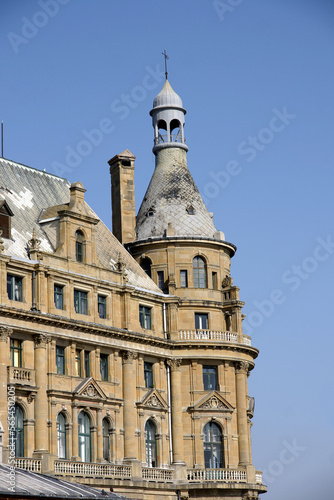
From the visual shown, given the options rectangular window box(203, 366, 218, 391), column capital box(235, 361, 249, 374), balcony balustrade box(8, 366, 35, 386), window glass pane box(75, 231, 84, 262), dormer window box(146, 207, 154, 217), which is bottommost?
balcony balustrade box(8, 366, 35, 386)

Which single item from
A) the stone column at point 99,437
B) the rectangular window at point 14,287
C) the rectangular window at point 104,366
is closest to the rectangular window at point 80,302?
the rectangular window at point 104,366

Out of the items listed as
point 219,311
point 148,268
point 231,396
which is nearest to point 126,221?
point 148,268

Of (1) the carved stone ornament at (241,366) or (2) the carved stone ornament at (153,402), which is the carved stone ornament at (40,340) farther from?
(1) the carved stone ornament at (241,366)

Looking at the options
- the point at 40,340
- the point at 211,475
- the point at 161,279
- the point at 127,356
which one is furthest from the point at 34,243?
the point at 211,475

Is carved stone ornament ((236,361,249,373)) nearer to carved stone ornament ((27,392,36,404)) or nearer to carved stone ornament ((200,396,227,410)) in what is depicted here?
carved stone ornament ((200,396,227,410))

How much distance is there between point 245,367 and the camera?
261ft

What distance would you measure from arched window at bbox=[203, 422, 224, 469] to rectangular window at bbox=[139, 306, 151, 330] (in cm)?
825

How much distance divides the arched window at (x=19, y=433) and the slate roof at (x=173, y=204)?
20.5 meters

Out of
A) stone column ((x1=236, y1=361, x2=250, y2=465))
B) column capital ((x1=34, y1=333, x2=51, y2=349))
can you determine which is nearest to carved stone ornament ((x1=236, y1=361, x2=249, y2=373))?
stone column ((x1=236, y1=361, x2=250, y2=465))

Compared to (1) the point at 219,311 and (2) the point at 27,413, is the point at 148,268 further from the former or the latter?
(2) the point at 27,413

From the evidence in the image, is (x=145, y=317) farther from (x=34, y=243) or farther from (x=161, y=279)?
(x=34, y=243)

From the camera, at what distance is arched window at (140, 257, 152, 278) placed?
266 feet

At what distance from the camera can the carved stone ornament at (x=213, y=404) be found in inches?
3012

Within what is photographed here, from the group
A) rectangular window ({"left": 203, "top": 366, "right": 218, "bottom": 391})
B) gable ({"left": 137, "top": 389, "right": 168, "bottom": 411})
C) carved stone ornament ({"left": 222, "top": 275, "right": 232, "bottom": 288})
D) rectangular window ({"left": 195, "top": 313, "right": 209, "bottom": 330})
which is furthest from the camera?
carved stone ornament ({"left": 222, "top": 275, "right": 232, "bottom": 288})
